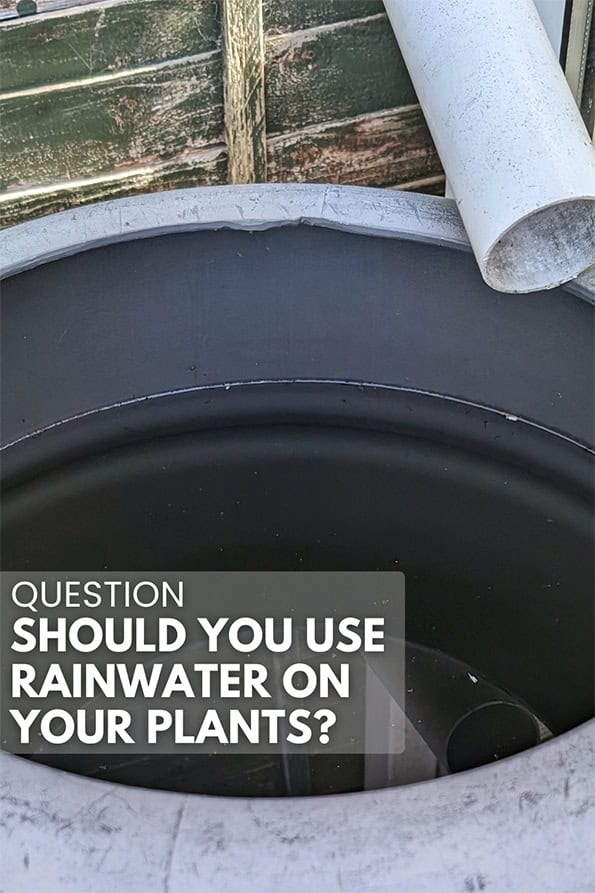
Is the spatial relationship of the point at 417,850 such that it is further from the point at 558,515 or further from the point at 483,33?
the point at 483,33

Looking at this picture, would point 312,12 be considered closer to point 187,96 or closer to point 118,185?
point 187,96

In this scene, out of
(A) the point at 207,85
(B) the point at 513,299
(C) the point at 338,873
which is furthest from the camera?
(A) the point at 207,85

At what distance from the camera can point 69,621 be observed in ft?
3.25

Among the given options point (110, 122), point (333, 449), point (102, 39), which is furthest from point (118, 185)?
point (333, 449)

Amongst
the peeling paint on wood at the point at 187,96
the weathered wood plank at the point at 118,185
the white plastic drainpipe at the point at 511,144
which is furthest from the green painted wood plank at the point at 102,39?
the white plastic drainpipe at the point at 511,144

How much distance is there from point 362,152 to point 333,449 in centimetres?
49

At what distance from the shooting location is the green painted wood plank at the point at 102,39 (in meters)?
1.09

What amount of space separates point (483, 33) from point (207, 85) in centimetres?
43

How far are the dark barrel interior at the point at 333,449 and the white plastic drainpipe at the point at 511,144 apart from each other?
0.08m

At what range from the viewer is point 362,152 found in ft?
4.28

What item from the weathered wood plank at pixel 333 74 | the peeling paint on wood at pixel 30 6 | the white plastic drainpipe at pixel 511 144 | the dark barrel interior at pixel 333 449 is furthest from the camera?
the weathered wood plank at pixel 333 74

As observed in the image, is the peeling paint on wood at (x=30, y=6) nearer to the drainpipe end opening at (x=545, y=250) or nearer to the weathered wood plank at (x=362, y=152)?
the weathered wood plank at (x=362, y=152)

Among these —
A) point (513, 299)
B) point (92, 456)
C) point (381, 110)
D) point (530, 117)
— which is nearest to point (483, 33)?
point (530, 117)

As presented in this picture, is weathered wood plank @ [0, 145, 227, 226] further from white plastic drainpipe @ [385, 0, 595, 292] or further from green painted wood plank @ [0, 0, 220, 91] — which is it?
white plastic drainpipe @ [385, 0, 595, 292]
